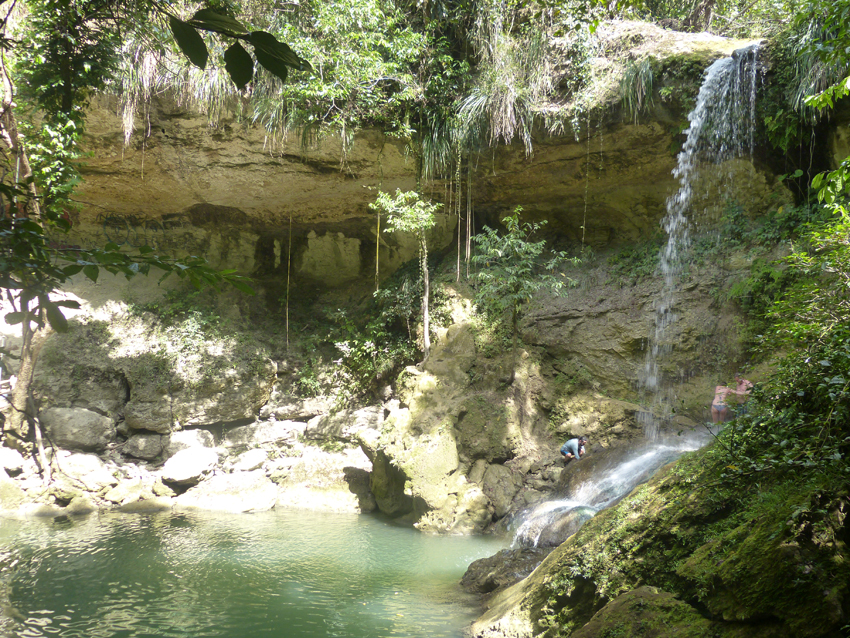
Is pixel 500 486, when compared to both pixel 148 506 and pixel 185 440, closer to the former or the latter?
pixel 148 506

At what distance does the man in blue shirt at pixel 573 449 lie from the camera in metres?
7.19

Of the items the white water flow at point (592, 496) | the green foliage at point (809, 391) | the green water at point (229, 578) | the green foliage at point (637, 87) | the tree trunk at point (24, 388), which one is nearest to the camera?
the green foliage at point (809, 391)

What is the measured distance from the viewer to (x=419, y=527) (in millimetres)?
7082

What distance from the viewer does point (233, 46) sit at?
98 cm

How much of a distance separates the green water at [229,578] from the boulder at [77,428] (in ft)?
6.11

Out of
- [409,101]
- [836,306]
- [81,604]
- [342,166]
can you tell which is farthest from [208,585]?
[409,101]

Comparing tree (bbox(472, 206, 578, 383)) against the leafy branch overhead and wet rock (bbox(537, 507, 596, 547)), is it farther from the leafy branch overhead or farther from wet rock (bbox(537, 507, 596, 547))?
the leafy branch overhead

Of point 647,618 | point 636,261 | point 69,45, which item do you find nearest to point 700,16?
point 636,261

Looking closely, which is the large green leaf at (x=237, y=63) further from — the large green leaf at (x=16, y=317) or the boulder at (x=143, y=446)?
the boulder at (x=143, y=446)

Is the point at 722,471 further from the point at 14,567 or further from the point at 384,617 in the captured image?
the point at 14,567

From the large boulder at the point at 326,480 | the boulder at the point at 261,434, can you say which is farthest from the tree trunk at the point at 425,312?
the boulder at the point at 261,434

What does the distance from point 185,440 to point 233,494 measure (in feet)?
5.50

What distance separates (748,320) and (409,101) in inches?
260

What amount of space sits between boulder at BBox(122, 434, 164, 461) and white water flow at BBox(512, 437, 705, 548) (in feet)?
21.1
